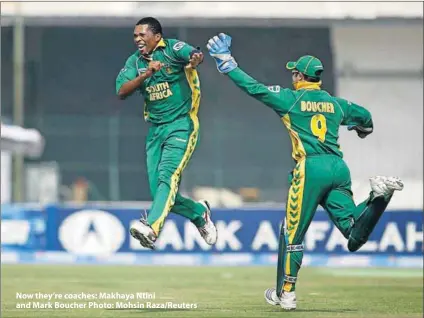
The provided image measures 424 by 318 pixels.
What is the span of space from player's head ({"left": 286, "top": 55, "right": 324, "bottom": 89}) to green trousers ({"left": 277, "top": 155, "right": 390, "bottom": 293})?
2.16 feet

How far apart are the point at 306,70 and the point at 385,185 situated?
120 cm

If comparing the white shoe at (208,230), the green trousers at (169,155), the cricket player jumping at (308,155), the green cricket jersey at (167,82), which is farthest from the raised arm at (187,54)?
the white shoe at (208,230)

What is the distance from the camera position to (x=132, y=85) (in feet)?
36.7

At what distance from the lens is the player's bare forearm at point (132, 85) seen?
11008 mm

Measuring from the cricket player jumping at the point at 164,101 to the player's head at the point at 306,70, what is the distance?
821 mm

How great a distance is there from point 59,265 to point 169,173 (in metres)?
9.39

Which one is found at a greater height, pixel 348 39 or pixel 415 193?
pixel 348 39

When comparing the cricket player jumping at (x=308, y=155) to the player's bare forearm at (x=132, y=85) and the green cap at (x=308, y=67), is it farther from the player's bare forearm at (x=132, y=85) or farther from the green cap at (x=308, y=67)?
the player's bare forearm at (x=132, y=85)

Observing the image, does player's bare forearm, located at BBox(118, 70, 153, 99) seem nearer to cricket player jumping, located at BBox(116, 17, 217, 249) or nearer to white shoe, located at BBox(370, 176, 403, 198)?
cricket player jumping, located at BBox(116, 17, 217, 249)

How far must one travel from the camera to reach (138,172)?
27.5 meters

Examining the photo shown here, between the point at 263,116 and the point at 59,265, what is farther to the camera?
the point at 263,116

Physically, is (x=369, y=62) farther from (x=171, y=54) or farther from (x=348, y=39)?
(x=171, y=54)

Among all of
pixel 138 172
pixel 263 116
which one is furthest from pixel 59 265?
pixel 263 116

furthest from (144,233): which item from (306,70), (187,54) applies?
(306,70)
